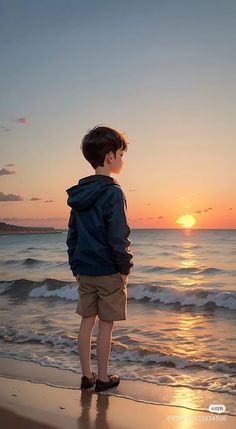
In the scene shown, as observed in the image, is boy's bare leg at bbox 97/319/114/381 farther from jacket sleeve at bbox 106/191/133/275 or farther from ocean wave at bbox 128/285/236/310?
ocean wave at bbox 128/285/236/310

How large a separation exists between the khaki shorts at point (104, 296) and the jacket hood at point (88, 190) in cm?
52

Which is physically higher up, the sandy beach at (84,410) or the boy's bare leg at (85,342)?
the boy's bare leg at (85,342)

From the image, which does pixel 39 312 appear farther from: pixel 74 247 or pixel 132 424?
pixel 132 424

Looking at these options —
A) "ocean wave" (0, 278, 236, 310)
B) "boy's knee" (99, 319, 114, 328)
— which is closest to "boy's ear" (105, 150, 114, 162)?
"boy's knee" (99, 319, 114, 328)

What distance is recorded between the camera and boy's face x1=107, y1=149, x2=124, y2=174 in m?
3.77

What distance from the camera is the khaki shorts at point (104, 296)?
12.2ft

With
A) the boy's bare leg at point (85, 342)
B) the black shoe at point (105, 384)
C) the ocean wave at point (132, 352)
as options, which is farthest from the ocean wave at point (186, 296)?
the boy's bare leg at point (85, 342)

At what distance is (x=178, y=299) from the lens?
995cm

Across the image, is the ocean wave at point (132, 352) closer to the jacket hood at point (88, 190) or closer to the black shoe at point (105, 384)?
the black shoe at point (105, 384)

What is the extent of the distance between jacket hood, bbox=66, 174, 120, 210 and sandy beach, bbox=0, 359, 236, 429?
1.30 meters

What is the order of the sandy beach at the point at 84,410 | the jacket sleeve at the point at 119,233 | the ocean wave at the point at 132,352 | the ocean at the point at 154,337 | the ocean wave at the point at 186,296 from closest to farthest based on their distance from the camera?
the sandy beach at the point at 84,410, the jacket sleeve at the point at 119,233, the ocean at the point at 154,337, the ocean wave at the point at 132,352, the ocean wave at the point at 186,296

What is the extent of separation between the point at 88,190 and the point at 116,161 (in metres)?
0.31

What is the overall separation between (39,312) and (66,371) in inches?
159

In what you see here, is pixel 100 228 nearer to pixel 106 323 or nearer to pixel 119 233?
pixel 119 233
